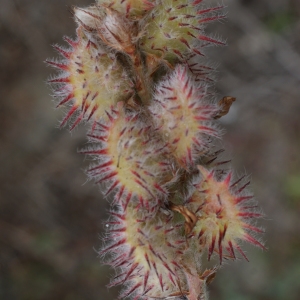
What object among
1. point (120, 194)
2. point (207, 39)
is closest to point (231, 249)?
point (120, 194)

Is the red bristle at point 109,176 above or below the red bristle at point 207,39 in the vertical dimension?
below

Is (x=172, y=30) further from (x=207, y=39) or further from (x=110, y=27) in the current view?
(x=110, y=27)

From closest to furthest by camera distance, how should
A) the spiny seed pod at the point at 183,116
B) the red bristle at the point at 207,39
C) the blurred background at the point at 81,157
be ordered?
1. the spiny seed pod at the point at 183,116
2. the red bristle at the point at 207,39
3. the blurred background at the point at 81,157

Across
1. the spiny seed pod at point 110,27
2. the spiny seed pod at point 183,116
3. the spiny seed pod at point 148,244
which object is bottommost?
the spiny seed pod at point 148,244

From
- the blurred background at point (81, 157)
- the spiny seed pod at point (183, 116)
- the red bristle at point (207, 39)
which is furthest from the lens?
the blurred background at point (81, 157)

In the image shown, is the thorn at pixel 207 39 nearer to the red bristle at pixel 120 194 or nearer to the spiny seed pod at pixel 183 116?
the spiny seed pod at pixel 183 116

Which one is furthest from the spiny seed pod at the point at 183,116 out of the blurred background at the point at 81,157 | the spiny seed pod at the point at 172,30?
the blurred background at the point at 81,157

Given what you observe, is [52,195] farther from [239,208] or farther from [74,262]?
[239,208]
